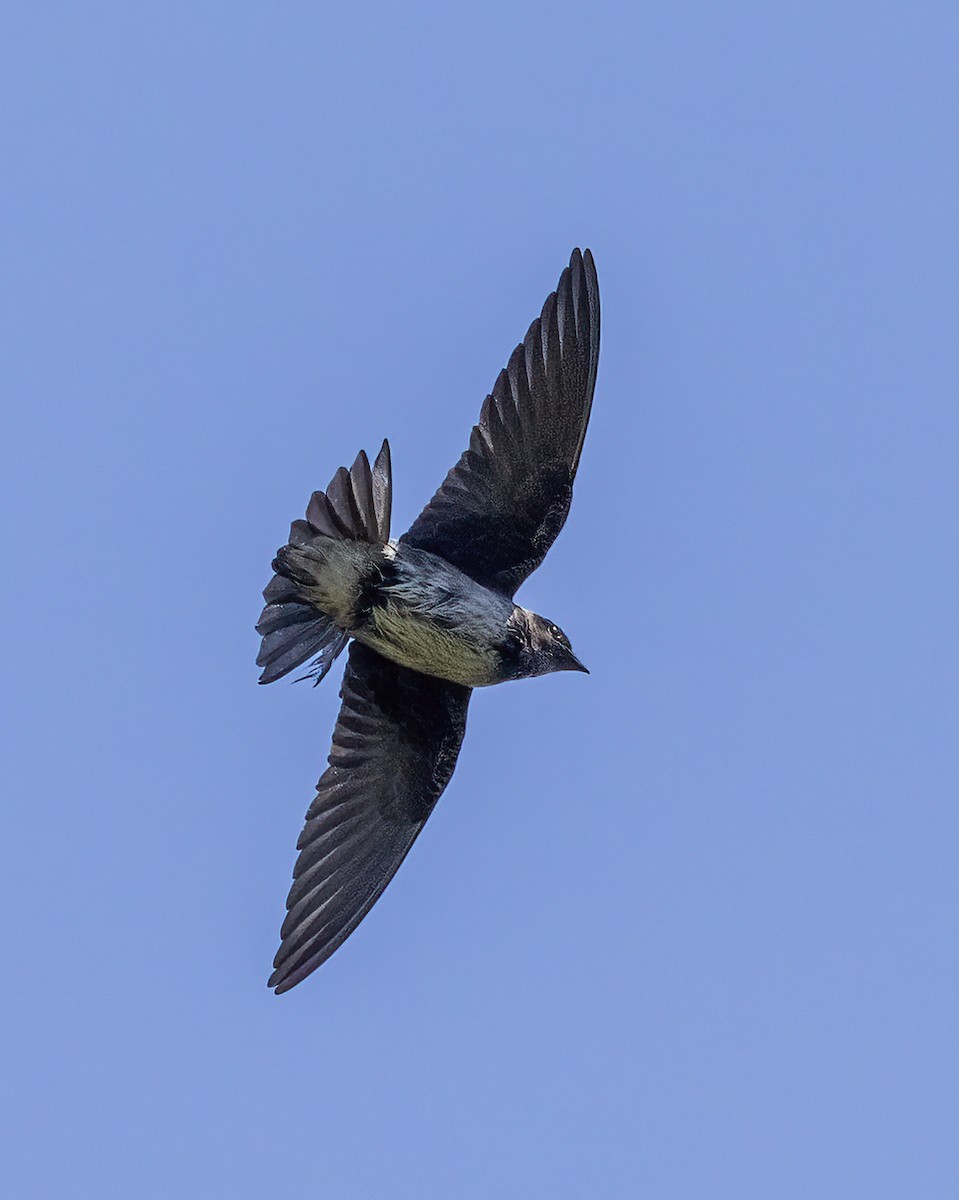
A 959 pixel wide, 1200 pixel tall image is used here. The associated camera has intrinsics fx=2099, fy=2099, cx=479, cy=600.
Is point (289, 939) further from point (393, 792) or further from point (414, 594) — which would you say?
point (414, 594)

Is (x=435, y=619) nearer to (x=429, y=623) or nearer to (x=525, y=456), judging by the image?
(x=429, y=623)

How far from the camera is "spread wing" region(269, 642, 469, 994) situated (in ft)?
35.5

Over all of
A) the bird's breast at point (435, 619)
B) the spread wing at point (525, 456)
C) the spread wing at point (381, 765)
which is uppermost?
the spread wing at point (525, 456)

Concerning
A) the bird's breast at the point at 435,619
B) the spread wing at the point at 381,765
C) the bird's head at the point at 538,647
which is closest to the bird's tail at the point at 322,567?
the bird's breast at the point at 435,619

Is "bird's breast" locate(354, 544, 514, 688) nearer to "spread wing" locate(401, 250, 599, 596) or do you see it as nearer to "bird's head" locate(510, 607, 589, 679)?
"bird's head" locate(510, 607, 589, 679)

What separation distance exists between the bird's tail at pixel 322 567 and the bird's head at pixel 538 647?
0.90m

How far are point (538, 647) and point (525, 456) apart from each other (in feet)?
3.21

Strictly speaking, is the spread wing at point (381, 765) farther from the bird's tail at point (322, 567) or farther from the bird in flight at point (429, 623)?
the bird's tail at point (322, 567)

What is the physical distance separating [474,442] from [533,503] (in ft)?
1.42

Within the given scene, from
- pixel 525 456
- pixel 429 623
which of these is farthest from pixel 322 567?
pixel 525 456

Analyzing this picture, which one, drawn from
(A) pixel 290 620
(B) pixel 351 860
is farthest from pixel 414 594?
(B) pixel 351 860

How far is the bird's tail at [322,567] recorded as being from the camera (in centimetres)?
966

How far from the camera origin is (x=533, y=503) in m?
10.7

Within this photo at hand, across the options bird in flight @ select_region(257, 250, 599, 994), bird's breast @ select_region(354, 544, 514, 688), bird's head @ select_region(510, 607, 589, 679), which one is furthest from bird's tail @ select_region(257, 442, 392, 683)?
bird's head @ select_region(510, 607, 589, 679)
